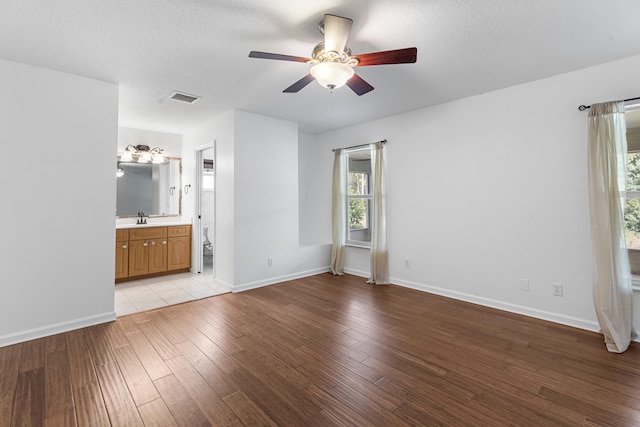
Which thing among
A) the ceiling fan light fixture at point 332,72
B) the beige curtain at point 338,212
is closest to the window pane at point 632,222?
the ceiling fan light fixture at point 332,72

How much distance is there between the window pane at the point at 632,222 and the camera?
2.73 m

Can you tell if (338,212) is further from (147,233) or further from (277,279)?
(147,233)

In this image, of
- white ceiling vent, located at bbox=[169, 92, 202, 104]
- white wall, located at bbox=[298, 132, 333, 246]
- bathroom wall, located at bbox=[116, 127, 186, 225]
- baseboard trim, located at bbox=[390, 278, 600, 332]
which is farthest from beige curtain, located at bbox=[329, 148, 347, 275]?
bathroom wall, located at bbox=[116, 127, 186, 225]

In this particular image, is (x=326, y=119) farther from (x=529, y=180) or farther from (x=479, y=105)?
(x=529, y=180)

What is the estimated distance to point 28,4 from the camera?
1.91 metres

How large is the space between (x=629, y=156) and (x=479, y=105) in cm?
148

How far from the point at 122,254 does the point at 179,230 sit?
0.90 meters

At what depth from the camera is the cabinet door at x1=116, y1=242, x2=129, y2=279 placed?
4457 millimetres

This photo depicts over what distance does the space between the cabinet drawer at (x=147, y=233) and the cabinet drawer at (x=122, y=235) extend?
0.18 ft

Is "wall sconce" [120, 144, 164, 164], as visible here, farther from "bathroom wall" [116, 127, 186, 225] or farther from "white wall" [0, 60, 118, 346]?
"white wall" [0, 60, 118, 346]

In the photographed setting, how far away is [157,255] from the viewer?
486cm

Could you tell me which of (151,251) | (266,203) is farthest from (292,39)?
(151,251)

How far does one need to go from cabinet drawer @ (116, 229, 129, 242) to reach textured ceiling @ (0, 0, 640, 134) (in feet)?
6.84

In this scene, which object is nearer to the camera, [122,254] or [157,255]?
[122,254]
